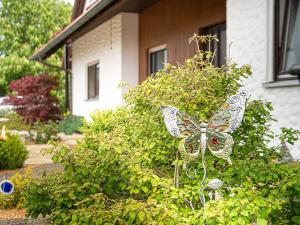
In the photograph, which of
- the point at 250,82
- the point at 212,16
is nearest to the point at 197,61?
the point at 250,82

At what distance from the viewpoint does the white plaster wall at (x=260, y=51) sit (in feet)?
19.6

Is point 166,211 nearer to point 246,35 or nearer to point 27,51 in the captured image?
point 246,35

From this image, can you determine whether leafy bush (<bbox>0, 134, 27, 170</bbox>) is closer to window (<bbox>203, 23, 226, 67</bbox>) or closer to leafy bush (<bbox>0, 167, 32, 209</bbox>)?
leafy bush (<bbox>0, 167, 32, 209</bbox>)

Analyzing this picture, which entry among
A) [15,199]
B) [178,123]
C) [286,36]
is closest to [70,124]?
[15,199]

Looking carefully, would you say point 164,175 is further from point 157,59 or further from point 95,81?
point 95,81

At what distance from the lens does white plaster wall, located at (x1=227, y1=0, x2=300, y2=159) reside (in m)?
5.98

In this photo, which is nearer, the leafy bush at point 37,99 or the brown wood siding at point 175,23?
the brown wood siding at point 175,23

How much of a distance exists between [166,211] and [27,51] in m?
33.6

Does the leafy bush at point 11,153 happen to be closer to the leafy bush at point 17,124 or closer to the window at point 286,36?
the window at point 286,36

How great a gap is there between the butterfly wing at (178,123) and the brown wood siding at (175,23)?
5.36 meters

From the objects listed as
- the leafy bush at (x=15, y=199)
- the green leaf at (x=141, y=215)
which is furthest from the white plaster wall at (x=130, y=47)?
the green leaf at (x=141, y=215)

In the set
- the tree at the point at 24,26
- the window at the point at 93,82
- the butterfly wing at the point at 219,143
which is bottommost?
the butterfly wing at the point at 219,143

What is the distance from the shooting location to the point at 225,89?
12.4 ft

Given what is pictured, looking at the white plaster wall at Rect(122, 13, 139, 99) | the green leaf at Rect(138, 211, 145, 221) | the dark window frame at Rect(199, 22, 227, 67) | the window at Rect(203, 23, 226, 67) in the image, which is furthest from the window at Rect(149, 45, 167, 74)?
the green leaf at Rect(138, 211, 145, 221)
